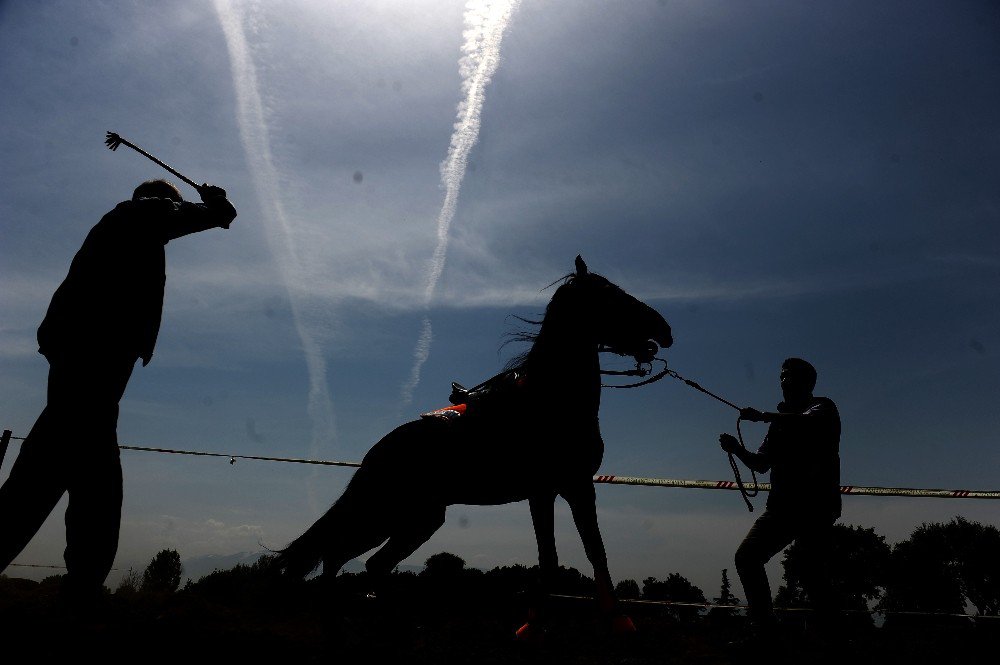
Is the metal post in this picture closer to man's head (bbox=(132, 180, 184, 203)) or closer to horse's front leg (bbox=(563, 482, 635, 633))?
man's head (bbox=(132, 180, 184, 203))

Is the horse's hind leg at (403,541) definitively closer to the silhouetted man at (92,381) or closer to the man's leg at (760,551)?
the silhouetted man at (92,381)

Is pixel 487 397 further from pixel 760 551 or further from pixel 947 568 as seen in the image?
pixel 947 568

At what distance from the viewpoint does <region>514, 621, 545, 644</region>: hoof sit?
11.9 feet

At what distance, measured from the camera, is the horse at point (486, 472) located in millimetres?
3910

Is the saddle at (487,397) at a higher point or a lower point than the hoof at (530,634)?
higher

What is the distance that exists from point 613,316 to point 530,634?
2.34 metres

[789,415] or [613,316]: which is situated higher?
[613,316]

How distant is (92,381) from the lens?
10.2ft

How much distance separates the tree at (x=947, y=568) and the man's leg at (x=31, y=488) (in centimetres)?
5195

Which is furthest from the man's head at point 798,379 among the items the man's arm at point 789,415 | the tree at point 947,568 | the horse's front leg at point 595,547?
the tree at point 947,568

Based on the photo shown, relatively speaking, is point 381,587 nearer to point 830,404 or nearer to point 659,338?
point 659,338

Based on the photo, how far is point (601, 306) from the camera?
14.4ft

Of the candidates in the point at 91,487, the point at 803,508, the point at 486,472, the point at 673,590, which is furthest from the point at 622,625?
the point at 673,590

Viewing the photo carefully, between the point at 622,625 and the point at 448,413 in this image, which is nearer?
the point at 622,625
